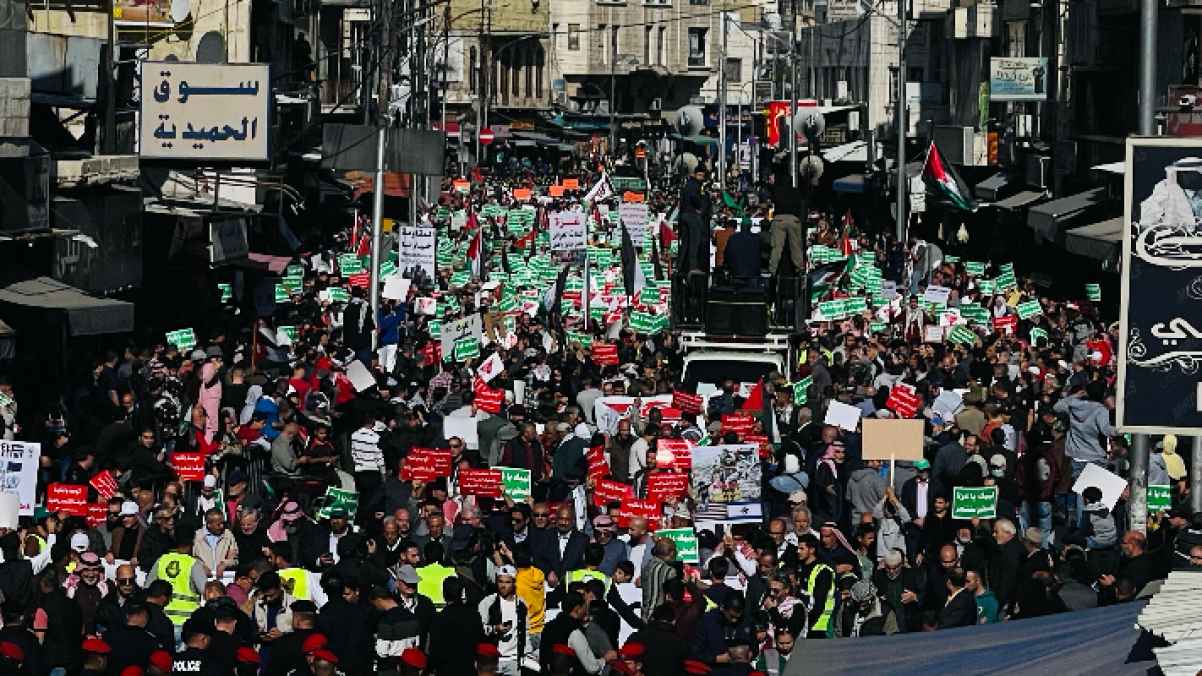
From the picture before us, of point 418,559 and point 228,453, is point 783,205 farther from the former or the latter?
point 418,559

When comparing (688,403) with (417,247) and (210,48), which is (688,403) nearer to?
(210,48)

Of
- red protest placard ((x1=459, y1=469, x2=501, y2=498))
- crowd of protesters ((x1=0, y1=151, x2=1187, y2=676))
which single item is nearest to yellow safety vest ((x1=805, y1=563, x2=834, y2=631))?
crowd of protesters ((x1=0, y1=151, x2=1187, y2=676))

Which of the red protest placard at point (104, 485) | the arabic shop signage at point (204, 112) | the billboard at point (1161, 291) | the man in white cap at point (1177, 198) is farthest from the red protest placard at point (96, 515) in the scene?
the arabic shop signage at point (204, 112)

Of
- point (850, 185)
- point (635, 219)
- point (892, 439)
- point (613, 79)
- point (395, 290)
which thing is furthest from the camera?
point (613, 79)

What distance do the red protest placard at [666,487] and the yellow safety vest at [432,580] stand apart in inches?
131

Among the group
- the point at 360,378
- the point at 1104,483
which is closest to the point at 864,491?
the point at 1104,483

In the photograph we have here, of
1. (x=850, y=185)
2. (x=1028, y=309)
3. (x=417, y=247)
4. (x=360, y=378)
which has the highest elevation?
(x=850, y=185)

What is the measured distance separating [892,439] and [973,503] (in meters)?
1.42

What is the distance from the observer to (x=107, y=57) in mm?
32938

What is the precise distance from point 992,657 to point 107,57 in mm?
23712

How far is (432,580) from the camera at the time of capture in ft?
51.5

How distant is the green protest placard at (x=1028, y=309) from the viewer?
104 ft

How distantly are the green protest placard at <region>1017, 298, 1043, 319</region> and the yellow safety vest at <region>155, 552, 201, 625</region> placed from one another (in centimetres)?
1713

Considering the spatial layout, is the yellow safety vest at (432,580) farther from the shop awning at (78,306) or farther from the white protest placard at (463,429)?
the shop awning at (78,306)
